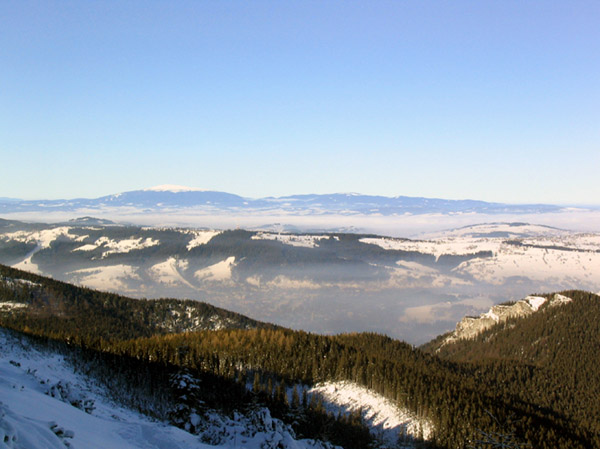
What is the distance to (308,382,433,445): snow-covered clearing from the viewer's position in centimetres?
7306

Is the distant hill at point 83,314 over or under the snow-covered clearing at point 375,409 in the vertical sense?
under

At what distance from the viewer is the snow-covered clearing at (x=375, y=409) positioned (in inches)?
2876

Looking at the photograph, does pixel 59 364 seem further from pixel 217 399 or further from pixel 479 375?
pixel 479 375

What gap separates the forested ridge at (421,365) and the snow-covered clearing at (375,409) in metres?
1.80

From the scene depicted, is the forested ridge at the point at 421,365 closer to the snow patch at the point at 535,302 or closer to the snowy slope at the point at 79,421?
the snow patch at the point at 535,302

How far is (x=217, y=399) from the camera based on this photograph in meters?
76.1

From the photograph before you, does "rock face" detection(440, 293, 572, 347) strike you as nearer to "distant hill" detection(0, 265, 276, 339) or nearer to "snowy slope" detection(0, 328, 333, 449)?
"distant hill" detection(0, 265, 276, 339)

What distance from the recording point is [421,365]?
357 ft

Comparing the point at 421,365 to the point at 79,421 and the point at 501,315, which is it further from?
the point at 501,315

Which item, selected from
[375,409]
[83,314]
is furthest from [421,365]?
[83,314]

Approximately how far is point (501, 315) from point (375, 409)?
409ft

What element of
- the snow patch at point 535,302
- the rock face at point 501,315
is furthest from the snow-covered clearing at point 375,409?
the snow patch at point 535,302

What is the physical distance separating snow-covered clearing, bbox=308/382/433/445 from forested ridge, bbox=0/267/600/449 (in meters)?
1.80

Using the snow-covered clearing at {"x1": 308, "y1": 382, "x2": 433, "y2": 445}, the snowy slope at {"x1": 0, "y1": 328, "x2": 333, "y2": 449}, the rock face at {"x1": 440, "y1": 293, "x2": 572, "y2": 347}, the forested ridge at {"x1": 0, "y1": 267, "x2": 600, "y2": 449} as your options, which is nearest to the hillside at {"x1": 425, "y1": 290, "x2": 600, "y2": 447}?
the forested ridge at {"x1": 0, "y1": 267, "x2": 600, "y2": 449}
